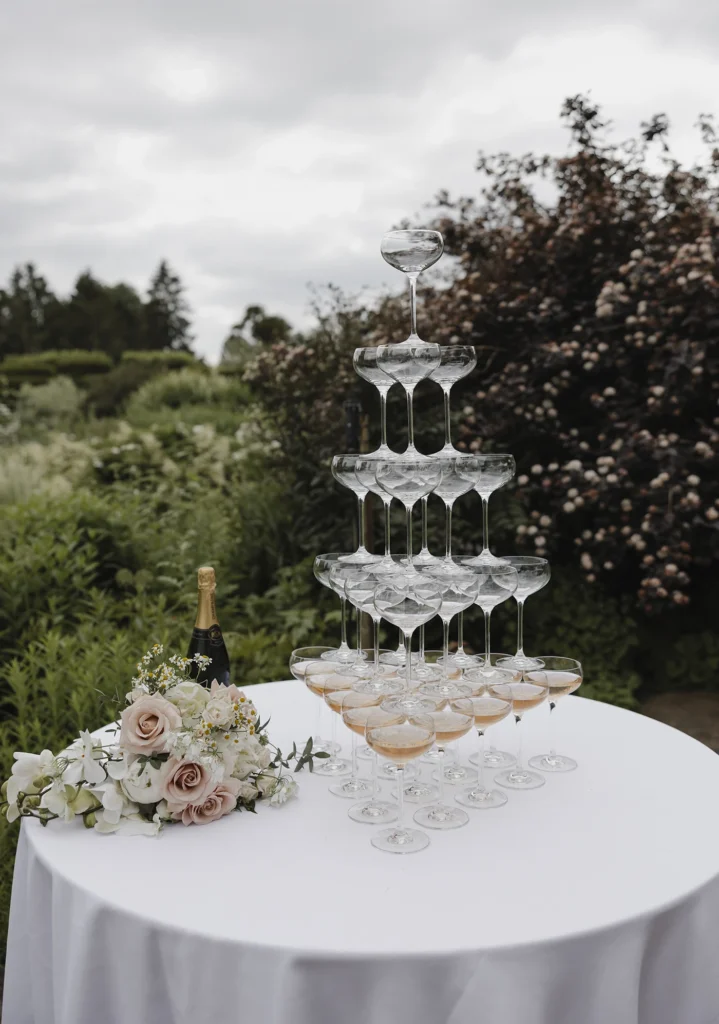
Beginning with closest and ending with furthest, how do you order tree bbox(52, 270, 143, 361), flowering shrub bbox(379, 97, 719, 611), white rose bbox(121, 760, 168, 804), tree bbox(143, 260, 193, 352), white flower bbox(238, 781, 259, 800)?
1. white rose bbox(121, 760, 168, 804)
2. white flower bbox(238, 781, 259, 800)
3. flowering shrub bbox(379, 97, 719, 611)
4. tree bbox(52, 270, 143, 361)
5. tree bbox(143, 260, 193, 352)

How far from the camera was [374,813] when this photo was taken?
175 centimetres

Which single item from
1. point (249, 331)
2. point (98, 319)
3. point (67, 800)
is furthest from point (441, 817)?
point (98, 319)

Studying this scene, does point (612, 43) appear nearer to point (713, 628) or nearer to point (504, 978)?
point (713, 628)

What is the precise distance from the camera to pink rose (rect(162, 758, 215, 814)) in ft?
5.53

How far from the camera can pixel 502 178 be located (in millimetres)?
5641

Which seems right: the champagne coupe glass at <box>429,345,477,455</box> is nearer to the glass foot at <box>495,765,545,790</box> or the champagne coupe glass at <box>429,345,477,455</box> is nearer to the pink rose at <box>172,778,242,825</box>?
the glass foot at <box>495,765,545,790</box>

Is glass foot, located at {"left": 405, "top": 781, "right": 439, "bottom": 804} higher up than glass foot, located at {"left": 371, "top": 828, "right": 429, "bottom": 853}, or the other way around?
glass foot, located at {"left": 371, "top": 828, "right": 429, "bottom": 853}

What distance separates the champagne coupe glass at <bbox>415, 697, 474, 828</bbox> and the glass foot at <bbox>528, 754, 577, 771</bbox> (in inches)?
13.9

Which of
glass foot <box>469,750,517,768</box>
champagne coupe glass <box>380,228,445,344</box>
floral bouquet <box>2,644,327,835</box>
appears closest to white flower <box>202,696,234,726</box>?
floral bouquet <box>2,644,327,835</box>

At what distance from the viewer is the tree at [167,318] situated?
43.6ft

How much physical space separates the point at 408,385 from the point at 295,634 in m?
2.78

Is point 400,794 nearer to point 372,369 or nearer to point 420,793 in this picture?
point 420,793

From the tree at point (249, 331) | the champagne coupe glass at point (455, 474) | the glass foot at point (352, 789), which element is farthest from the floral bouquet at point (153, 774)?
the tree at point (249, 331)

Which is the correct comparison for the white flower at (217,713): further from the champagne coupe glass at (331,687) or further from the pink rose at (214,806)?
the champagne coupe glass at (331,687)
